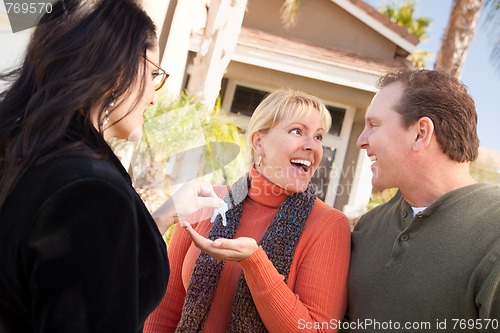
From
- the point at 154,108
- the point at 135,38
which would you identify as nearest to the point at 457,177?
the point at 135,38

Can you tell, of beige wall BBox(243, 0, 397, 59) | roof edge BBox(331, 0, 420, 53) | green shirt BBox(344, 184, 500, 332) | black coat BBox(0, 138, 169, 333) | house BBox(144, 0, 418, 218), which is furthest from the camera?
beige wall BBox(243, 0, 397, 59)

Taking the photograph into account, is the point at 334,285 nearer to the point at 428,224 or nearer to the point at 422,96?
the point at 428,224

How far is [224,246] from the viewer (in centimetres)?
228

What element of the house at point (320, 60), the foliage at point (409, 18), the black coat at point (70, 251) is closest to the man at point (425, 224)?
the black coat at point (70, 251)

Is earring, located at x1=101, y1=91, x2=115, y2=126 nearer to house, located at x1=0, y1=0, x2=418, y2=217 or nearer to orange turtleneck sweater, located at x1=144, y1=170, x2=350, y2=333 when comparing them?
orange turtleneck sweater, located at x1=144, y1=170, x2=350, y2=333

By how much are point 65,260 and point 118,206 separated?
7.1 inches

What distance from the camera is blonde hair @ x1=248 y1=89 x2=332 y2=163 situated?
3066 mm

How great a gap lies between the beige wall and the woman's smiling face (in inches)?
341

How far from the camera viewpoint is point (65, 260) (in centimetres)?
138

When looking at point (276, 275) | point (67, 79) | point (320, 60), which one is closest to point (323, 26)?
point (320, 60)

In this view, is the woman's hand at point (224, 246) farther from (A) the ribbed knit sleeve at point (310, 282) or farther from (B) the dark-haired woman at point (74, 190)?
(B) the dark-haired woman at point (74, 190)

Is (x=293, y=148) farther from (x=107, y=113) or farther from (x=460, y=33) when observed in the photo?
(x=460, y=33)

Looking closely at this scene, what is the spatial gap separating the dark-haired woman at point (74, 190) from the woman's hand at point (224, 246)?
0.54 meters

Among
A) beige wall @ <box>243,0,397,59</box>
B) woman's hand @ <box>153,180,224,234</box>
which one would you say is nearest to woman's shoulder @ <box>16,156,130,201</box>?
woman's hand @ <box>153,180,224,234</box>
